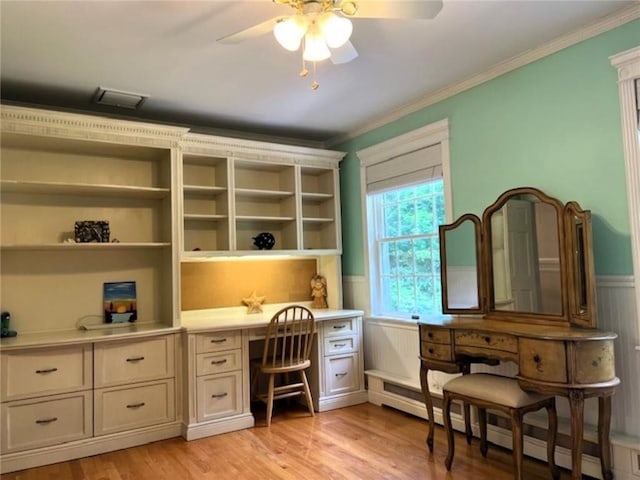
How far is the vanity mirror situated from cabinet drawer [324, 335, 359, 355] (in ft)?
3.80

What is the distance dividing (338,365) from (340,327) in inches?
13.3

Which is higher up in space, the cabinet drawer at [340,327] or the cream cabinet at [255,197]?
the cream cabinet at [255,197]

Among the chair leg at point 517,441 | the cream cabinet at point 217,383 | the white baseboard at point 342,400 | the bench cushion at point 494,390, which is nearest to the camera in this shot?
the chair leg at point 517,441

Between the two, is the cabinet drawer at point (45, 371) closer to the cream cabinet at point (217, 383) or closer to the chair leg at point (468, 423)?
the cream cabinet at point (217, 383)

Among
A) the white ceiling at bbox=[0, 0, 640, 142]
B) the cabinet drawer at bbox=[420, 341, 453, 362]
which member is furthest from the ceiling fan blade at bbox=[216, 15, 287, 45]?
the cabinet drawer at bbox=[420, 341, 453, 362]

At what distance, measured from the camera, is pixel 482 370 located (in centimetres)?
328

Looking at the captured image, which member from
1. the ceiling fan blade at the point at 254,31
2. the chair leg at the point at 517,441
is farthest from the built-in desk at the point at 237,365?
the ceiling fan blade at the point at 254,31

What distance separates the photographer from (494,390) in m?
2.63

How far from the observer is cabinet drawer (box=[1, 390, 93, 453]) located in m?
3.03

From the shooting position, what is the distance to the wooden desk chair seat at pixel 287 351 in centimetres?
375

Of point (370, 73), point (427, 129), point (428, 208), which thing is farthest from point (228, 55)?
point (428, 208)

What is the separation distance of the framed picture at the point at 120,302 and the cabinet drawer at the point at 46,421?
2.28ft

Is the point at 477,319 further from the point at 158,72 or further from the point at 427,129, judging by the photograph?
the point at 158,72

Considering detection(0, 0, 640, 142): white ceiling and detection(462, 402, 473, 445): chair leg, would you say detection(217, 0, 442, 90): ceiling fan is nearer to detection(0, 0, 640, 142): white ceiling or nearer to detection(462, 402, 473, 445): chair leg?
detection(0, 0, 640, 142): white ceiling
